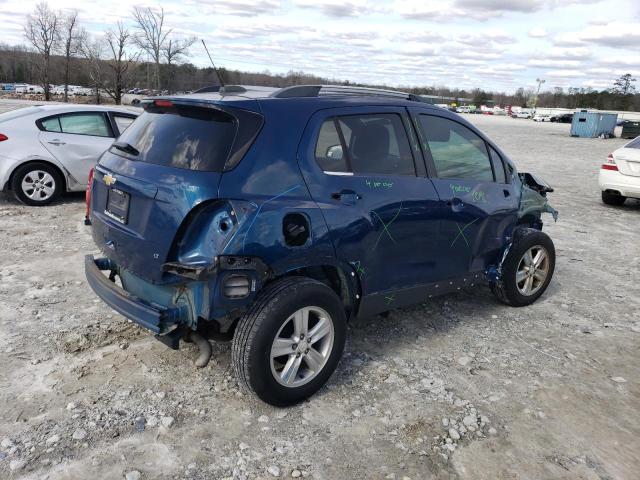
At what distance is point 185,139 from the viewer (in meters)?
3.30

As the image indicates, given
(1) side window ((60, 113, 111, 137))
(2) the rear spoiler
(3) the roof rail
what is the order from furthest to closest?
(1) side window ((60, 113, 111, 137))
(2) the rear spoiler
(3) the roof rail

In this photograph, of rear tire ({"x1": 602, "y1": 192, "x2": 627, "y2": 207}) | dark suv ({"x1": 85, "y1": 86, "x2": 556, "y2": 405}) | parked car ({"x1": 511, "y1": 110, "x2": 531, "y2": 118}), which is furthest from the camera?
parked car ({"x1": 511, "y1": 110, "x2": 531, "y2": 118})

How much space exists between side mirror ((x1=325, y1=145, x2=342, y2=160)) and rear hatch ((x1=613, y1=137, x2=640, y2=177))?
8436mm

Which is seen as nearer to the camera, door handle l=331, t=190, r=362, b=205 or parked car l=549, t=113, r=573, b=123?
door handle l=331, t=190, r=362, b=205

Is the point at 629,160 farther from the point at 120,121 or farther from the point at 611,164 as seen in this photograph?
the point at 120,121

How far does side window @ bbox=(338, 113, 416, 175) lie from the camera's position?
367 centimetres

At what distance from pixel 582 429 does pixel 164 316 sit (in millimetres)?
2598

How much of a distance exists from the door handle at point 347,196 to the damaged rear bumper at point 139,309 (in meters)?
1.14

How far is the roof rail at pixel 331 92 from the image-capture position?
3.56 metres

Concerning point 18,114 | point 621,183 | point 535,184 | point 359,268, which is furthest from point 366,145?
point 621,183

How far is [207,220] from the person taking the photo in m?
3.05

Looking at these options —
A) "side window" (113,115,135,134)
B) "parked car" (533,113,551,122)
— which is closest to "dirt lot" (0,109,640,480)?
"side window" (113,115,135,134)

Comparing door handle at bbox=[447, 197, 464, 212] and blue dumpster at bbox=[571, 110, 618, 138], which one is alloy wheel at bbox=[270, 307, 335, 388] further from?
blue dumpster at bbox=[571, 110, 618, 138]

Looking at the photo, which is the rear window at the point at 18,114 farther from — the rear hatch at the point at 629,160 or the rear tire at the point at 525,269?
the rear hatch at the point at 629,160
